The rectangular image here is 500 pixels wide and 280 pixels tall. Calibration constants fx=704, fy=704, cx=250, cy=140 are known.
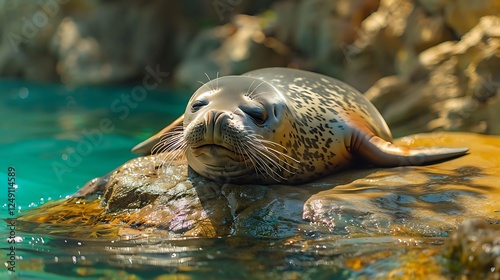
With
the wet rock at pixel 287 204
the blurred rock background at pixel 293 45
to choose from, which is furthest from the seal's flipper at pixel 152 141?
the blurred rock background at pixel 293 45

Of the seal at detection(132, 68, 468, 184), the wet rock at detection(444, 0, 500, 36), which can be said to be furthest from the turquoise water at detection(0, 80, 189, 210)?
the wet rock at detection(444, 0, 500, 36)

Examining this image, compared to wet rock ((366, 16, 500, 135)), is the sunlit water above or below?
A: below

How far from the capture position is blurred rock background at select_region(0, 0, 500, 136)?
7641 millimetres

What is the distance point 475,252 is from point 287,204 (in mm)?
1404

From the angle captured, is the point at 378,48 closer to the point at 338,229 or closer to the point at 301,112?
the point at 301,112

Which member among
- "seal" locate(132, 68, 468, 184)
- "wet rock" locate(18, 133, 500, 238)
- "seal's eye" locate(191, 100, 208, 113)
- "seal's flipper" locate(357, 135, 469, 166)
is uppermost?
"seal's eye" locate(191, 100, 208, 113)

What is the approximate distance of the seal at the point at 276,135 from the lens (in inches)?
163

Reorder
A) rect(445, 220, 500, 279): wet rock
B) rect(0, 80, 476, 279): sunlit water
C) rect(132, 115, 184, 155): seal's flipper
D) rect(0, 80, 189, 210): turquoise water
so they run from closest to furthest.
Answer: rect(445, 220, 500, 279): wet rock, rect(0, 80, 476, 279): sunlit water, rect(132, 115, 184, 155): seal's flipper, rect(0, 80, 189, 210): turquoise water

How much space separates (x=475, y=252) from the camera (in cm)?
279

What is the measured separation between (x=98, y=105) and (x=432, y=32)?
5994 millimetres

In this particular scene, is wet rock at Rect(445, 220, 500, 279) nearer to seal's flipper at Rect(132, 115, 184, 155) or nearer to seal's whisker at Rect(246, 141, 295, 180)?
seal's whisker at Rect(246, 141, 295, 180)

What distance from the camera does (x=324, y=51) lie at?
40.4 feet

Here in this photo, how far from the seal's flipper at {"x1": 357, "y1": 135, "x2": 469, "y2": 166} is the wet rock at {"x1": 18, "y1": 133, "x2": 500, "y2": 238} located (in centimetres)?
8

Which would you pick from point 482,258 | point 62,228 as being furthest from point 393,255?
point 62,228
